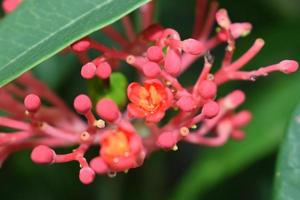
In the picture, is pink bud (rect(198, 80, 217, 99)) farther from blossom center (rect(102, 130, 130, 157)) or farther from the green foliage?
the green foliage

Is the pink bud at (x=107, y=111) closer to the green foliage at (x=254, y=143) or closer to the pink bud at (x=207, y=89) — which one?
the pink bud at (x=207, y=89)

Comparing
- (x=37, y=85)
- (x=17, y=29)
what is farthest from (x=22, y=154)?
(x=17, y=29)

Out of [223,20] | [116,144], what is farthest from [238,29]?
[116,144]

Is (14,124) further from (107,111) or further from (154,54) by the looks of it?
(154,54)

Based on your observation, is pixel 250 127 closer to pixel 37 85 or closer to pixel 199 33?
pixel 199 33

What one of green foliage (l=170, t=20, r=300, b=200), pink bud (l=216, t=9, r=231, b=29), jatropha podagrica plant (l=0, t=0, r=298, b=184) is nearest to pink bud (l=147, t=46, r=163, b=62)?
jatropha podagrica plant (l=0, t=0, r=298, b=184)

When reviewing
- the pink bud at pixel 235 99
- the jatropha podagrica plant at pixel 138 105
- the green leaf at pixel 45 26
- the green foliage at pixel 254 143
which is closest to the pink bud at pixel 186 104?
the jatropha podagrica plant at pixel 138 105
